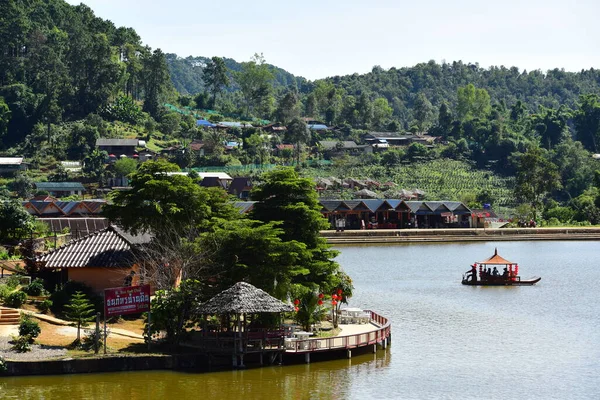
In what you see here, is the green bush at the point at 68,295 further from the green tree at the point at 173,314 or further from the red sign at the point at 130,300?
the green tree at the point at 173,314

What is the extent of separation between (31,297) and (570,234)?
81751 mm

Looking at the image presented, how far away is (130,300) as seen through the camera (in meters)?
43.5

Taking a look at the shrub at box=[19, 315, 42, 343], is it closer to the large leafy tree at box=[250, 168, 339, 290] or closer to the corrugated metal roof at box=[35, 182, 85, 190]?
the large leafy tree at box=[250, 168, 339, 290]

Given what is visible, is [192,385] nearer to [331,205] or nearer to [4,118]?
[331,205]

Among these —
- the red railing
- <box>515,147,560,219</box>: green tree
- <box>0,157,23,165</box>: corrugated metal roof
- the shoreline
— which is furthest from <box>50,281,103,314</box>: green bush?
<box>0,157,23,165</box>: corrugated metal roof

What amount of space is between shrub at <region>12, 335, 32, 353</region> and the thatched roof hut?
275 inches

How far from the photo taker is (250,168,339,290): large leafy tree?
5162cm

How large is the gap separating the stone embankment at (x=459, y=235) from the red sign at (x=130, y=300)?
6964 cm

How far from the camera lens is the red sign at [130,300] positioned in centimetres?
4331

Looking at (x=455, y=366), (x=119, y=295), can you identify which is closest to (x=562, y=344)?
(x=455, y=366)

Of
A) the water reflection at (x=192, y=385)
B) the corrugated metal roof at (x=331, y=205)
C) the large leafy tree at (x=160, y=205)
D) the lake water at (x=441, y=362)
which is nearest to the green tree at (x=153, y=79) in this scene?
the corrugated metal roof at (x=331, y=205)

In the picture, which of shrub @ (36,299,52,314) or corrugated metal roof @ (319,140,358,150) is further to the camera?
corrugated metal roof @ (319,140,358,150)

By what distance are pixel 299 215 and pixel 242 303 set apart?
1276 cm

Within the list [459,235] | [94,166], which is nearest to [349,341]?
[459,235]
